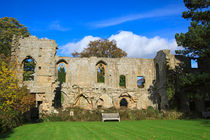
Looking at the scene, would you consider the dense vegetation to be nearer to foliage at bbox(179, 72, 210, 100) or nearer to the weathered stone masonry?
the weathered stone masonry

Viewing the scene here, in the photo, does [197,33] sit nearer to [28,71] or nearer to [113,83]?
[113,83]

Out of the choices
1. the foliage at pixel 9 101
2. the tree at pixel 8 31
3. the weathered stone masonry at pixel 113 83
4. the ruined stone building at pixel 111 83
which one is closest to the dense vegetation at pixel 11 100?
the foliage at pixel 9 101

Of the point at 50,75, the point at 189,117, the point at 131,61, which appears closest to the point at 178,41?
the point at 189,117

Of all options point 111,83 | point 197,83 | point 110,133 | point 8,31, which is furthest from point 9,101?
point 8,31

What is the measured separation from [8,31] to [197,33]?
20770mm

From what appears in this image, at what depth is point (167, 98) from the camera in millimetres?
21656

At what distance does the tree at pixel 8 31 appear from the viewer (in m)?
25.1

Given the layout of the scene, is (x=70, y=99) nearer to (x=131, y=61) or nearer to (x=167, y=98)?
(x=131, y=61)

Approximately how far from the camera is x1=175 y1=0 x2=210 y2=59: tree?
16.4 m

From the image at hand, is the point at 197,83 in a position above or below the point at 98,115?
above

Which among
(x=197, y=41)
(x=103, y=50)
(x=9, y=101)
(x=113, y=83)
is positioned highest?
(x=103, y=50)

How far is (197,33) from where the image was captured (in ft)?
53.9

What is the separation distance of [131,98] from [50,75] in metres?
10.5

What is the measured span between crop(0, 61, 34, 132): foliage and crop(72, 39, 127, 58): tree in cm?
1942
